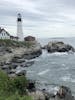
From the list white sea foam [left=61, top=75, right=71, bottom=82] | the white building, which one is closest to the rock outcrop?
the white building

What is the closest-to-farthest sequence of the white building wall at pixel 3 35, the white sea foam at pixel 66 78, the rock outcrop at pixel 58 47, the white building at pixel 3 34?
1. the white sea foam at pixel 66 78
2. the rock outcrop at pixel 58 47
3. the white building at pixel 3 34
4. the white building wall at pixel 3 35

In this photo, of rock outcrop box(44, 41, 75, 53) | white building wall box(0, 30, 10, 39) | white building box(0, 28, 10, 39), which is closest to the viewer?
rock outcrop box(44, 41, 75, 53)

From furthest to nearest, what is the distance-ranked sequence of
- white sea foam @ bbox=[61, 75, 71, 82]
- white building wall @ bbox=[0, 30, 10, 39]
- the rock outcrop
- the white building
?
white building wall @ bbox=[0, 30, 10, 39]
the white building
the rock outcrop
white sea foam @ bbox=[61, 75, 71, 82]

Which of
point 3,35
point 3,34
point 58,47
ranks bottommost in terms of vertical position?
point 58,47

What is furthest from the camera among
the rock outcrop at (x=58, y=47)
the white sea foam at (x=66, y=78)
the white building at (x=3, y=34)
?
the white building at (x=3, y=34)

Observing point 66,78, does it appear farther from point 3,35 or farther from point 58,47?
point 3,35

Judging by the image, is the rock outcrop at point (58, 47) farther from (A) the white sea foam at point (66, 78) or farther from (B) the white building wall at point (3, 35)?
(A) the white sea foam at point (66, 78)

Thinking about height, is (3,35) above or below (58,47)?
above

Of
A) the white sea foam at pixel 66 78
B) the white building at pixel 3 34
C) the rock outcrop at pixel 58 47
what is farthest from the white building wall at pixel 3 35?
the white sea foam at pixel 66 78

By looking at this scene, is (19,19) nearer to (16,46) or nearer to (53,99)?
(16,46)

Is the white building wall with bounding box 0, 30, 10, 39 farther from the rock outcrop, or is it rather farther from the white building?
the rock outcrop

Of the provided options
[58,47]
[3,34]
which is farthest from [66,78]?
[3,34]

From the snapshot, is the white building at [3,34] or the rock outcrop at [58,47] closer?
the rock outcrop at [58,47]

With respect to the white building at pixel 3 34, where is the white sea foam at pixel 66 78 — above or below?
below
